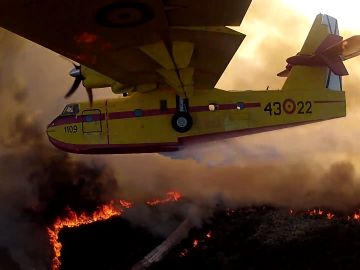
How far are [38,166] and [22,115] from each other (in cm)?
364

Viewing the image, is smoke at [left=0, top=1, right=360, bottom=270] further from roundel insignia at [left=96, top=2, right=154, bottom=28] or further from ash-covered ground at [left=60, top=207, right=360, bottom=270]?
roundel insignia at [left=96, top=2, right=154, bottom=28]

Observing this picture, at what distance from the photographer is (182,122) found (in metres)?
24.1

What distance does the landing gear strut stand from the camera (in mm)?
24047

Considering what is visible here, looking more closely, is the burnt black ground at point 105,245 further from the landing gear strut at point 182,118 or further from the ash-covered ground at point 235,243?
the landing gear strut at point 182,118

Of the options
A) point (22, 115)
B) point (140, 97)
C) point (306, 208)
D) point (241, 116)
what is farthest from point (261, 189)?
point (22, 115)

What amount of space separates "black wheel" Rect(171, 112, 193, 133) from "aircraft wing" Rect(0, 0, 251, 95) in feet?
14.6

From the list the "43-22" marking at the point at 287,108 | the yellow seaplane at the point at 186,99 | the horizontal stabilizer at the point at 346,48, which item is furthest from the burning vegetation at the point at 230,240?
the horizontal stabilizer at the point at 346,48

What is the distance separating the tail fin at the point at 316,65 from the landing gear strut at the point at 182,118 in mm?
4914

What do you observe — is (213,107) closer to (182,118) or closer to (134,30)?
(182,118)

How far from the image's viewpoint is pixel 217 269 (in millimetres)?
A: 23031

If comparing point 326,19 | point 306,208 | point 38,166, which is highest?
point 326,19

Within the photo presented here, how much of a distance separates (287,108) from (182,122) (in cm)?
491

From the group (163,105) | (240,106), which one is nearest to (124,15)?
(163,105)

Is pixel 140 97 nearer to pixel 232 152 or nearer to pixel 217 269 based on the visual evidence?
pixel 232 152
